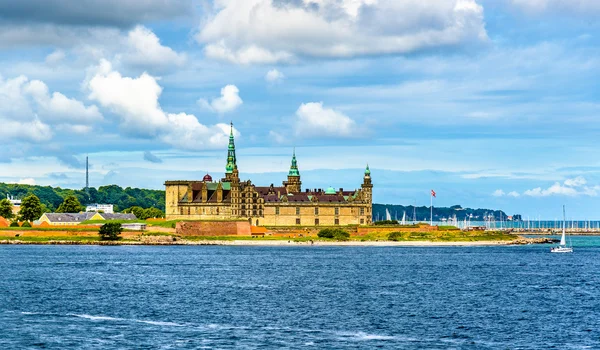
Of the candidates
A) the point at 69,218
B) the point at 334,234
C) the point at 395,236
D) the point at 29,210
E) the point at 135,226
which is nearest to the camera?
the point at 135,226

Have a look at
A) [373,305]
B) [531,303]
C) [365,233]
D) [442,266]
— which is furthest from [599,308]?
[365,233]

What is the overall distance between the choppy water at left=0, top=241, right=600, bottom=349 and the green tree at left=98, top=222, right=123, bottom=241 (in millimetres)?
48884

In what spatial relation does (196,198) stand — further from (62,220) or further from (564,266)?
(564,266)

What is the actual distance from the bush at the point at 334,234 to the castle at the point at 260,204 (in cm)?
1595

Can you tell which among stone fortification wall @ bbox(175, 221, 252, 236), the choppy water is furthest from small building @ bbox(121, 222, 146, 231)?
the choppy water

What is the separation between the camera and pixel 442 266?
100250 mm

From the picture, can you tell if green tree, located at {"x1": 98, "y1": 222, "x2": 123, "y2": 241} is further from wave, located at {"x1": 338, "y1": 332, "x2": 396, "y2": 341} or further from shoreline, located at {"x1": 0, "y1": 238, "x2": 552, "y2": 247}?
wave, located at {"x1": 338, "y1": 332, "x2": 396, "y2": 341}

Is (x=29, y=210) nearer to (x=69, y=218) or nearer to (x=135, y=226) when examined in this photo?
(x=69, y=218)

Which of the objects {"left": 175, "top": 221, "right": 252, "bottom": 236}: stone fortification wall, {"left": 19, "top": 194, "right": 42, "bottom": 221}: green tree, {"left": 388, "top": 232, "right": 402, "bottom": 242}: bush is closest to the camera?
{"left": 175, "top": 221, "right": 252, "bottom": 236}: stone fortification wall

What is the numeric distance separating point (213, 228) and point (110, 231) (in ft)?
68.8

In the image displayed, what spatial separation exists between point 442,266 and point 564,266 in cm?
1529

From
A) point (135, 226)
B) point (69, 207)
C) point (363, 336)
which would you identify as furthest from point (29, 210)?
point (363, 336)

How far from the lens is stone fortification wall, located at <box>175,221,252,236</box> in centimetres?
16250

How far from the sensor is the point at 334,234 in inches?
6555
